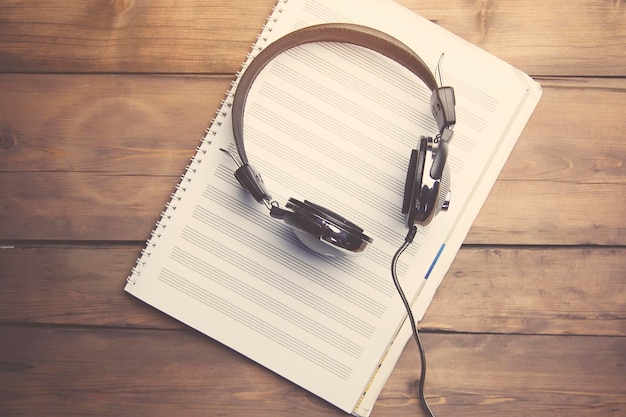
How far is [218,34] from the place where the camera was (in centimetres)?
74

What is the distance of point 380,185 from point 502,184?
16 cm

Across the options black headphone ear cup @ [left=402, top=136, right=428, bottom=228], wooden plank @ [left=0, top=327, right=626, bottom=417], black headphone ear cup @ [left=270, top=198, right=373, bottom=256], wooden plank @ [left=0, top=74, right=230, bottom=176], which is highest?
black headphone ear cup @ [left=402, top=136, right=428, bottom=228]

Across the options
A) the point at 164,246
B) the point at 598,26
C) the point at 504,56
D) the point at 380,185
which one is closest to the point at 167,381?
the point at 164,246

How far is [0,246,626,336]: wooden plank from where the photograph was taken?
73cm

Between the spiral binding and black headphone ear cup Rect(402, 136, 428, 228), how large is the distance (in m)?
0.24

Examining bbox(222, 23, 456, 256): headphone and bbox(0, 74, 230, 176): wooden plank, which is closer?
bbox(222, 23, 456, 256): headphone

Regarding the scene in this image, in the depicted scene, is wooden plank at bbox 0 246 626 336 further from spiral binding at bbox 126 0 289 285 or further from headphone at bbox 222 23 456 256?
headphone at bbox 222 23 456 256

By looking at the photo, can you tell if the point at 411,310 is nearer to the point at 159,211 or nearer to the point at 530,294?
the point at 530,294

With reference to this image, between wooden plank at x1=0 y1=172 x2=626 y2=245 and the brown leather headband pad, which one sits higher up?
the brown leather headband pad

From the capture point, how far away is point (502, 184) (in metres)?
0.73

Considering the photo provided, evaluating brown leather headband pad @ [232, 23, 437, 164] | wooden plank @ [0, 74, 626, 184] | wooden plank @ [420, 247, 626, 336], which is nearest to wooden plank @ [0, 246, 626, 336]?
wooden plank @ [420, 247, 626, 336]

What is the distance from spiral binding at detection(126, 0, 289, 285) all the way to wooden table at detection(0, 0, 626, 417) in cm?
1

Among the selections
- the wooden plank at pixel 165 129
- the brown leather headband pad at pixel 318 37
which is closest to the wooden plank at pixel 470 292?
the wooden plank at pixel 165 129

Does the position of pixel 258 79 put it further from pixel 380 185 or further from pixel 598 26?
pixel 598 26
